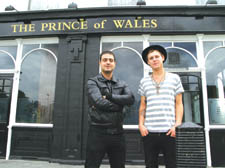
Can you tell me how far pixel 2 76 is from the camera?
6578 mm

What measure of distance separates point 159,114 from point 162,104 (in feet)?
0.37

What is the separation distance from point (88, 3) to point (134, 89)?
348cm

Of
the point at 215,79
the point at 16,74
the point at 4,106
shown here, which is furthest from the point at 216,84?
the point at 4,106

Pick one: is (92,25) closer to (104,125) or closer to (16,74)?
(16,74)

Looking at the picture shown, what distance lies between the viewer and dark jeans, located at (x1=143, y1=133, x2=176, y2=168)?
2.02 metres

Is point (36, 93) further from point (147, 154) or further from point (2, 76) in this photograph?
point (147, 154)

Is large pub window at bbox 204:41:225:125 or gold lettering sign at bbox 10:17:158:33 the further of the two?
gold lettering sign at bbox 10:17:158:33

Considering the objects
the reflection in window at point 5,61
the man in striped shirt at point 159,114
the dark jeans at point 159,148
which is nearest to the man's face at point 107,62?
the man in striped shirt at point 159,114

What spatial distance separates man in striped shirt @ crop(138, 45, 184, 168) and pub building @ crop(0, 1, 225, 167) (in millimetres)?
3528

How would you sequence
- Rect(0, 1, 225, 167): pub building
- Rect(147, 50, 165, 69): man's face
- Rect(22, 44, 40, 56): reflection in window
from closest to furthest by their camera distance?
1. Rect(147, 50, 165, 69): man's face
2. Rect(0, 1, 225, 167): pub building
3. Rect(22, 44, 40, 56): reflection in window

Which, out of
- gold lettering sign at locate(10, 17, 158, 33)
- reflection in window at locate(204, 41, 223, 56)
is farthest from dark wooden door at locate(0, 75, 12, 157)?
reflection in window at locate(204, 41, 223, 56)

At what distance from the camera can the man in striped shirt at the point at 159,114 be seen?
2.05 metres

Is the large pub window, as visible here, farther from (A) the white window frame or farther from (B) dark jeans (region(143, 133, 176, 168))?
(A) the white window frame

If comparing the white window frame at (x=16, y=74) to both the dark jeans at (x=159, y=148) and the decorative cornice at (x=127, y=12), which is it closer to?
the decorative cornice at (x=127, y=12)
